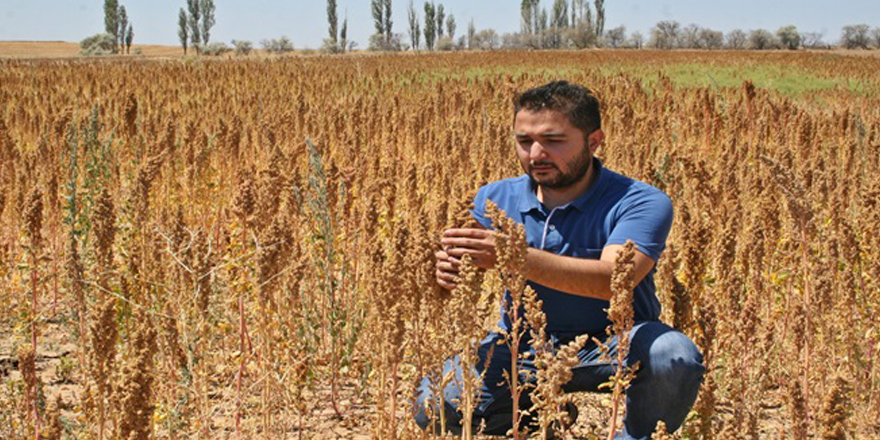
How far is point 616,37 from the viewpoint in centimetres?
9838

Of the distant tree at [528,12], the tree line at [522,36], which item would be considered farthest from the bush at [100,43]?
the distant tree at [528,12]

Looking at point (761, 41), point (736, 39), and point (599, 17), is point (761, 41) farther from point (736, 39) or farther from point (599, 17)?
point (599, 17)

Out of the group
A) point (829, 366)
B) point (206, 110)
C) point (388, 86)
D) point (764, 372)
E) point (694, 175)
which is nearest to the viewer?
point (764, 372)

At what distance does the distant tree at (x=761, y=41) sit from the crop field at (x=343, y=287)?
7610 cm

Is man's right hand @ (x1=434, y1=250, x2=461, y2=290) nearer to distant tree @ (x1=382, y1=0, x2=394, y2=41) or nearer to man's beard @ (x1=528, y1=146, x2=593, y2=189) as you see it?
man's beard @ (x1=528, y1=146, x2=593, y2=189)

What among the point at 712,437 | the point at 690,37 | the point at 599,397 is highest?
the point at 690,37

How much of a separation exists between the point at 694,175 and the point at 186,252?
3273 mm

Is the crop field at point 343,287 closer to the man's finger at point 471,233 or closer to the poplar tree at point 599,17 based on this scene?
the man's finger at point 471,233

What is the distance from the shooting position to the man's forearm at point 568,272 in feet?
8.00

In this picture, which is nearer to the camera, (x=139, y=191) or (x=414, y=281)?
(x=414, y=281)

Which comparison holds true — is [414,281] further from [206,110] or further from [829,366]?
[206,110]

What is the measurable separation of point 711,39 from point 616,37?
Answer: 1776 centimetres

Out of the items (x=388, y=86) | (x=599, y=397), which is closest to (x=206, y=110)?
(x=388, y=86)

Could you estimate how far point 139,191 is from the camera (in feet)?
12.2
